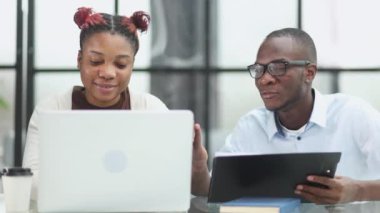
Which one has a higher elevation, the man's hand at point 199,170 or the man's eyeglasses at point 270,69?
the man's eyeglasses at point 270,69

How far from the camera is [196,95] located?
3.35 metres

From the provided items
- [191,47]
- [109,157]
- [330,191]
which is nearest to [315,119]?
[330,191]

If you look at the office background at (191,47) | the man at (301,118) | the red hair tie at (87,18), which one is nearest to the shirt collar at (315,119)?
the man at (301,118)

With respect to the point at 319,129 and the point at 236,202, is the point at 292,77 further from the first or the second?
the point at 236,202

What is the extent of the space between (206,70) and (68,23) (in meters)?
0.78

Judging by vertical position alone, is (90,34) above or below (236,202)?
above

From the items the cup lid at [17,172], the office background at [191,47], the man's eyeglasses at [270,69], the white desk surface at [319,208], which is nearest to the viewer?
the cup lid at [17,172]

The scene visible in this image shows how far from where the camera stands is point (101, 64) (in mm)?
1789

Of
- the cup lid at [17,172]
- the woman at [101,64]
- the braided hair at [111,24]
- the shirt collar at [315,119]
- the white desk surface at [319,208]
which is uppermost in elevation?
the braided hair at [111,24]

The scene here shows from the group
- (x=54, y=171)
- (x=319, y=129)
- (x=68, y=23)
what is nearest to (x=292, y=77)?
(x=319, y=129)

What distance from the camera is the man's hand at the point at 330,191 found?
5.58 ft

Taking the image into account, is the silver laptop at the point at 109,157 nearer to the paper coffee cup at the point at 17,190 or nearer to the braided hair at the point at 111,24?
the paper coffee cup at the point at 17,190

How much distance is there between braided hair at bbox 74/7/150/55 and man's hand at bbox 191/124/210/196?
15.2 inches

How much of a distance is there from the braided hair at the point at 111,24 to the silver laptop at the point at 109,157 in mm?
574
